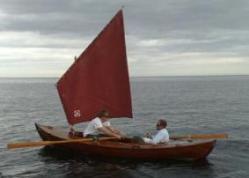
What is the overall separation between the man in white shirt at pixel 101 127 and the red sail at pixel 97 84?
4.22 feet

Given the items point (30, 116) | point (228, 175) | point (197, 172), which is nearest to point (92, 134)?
point (197, 172)

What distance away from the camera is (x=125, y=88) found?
78.2 ft

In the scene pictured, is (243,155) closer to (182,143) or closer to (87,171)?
(182,143)

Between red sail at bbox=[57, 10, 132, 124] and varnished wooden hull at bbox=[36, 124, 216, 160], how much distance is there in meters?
2.07

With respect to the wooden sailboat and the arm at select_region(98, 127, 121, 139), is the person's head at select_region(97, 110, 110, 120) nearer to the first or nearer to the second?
the arm at select_region(98, 127, 121, 139)

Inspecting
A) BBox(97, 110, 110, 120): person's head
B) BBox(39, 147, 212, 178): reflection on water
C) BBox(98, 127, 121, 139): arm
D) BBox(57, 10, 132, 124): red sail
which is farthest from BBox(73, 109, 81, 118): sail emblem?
BBox(39, 147, 212, 178): reflection on water

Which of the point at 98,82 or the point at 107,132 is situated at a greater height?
the point at 98,82

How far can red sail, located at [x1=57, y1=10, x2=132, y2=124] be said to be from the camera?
78.0 feet

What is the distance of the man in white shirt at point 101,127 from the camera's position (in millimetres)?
22438

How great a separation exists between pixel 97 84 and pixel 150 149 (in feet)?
16.4

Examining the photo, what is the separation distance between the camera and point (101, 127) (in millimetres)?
22391

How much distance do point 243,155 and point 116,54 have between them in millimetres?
8901

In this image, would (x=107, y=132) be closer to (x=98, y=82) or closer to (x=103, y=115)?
(x=103, y=115)

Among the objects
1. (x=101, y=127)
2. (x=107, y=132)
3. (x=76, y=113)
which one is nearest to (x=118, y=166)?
(x=107, y=132)
